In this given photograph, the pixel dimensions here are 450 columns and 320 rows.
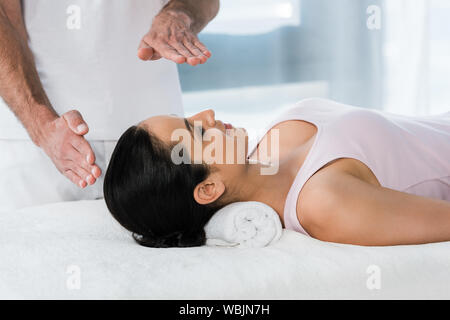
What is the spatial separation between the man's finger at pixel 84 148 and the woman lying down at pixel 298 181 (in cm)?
12

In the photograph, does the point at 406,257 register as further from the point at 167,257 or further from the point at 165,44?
the point at 165,44

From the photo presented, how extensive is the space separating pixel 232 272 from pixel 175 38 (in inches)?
29.0

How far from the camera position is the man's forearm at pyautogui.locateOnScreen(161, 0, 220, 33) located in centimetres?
171

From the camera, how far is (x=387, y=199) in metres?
1.19

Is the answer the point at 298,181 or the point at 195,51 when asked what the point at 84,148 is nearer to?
the point at 195,51

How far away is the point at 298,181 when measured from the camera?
1345 mm

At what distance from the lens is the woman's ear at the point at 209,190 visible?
1308 mm

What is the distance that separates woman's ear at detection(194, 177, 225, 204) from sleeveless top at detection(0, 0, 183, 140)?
583mm

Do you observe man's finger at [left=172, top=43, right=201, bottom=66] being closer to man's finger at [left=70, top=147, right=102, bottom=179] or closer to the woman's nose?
the woman's nose

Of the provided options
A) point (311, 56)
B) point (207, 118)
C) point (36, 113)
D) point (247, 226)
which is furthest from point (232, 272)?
point (311, 56)

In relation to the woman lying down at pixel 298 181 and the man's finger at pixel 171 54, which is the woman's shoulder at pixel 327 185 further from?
the man's finger at pixel 171 54

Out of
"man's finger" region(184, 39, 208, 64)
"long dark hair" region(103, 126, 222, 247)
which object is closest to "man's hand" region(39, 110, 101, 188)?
"long dark hair" region(103, 126, 222, 247)
